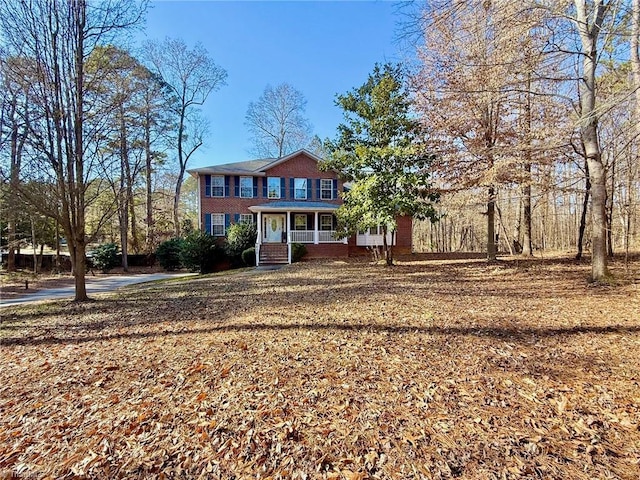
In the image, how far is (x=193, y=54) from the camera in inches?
1027

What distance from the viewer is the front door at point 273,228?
20.0 m

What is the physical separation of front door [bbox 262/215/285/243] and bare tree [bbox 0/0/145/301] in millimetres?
12225

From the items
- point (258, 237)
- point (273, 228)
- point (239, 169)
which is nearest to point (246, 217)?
point (273, 228)

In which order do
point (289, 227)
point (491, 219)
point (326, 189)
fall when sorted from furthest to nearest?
point (326, 189) → point (289, 227) → point (491, 219)

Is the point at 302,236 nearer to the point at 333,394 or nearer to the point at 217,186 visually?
the point at 217,186

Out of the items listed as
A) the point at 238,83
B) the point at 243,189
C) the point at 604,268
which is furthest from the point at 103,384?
the point at 238,83

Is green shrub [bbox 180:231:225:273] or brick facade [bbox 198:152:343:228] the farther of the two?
brick facade [bbox 198:152:343:228]

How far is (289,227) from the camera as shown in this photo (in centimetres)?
1814

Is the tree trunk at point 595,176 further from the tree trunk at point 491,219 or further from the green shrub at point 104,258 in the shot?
the green shrub at point 104,258

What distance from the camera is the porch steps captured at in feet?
56.7

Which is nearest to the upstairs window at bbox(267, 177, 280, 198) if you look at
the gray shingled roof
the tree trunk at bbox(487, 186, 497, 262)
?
the gray shingled roof

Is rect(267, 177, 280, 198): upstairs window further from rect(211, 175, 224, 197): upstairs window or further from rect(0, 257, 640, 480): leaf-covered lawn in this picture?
rect(0, 257, 640, 480): leaf-covered lawn

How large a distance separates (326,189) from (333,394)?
61.4 feet

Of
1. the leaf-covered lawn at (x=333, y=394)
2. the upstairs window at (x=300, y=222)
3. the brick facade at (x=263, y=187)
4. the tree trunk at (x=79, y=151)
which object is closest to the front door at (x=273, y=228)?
the upstairs window at (x=300, y=222)
